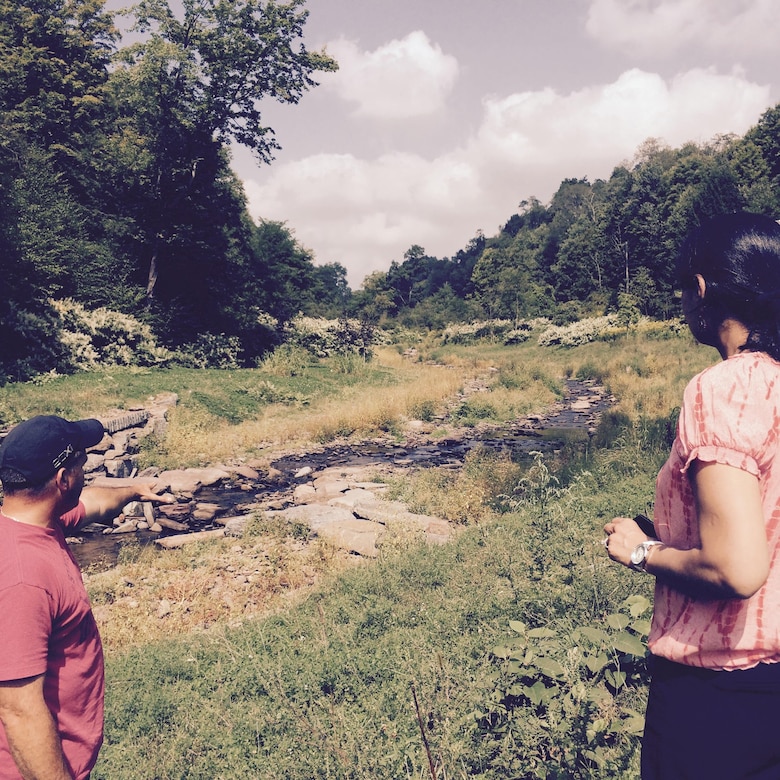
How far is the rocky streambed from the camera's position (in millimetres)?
7016

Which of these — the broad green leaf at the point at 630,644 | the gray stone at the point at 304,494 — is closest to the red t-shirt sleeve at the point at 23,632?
the broad green leaf at the point at 630,644

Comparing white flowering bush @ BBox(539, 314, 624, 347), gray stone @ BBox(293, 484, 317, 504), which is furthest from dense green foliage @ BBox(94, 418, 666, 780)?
white flowering bush @ BBox(539, 314, 624, 347)

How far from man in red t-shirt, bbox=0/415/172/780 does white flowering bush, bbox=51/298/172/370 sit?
14.8 metres

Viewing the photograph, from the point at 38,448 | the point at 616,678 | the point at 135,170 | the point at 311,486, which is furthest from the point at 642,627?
the point at 135,170

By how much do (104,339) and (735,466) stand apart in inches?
727

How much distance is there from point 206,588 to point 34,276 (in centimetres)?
1448

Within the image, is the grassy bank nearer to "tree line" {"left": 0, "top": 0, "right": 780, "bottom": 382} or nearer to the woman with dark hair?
the woman with dark hair

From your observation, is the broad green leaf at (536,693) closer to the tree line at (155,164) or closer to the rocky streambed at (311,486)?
the rocky streambed at (311,486)

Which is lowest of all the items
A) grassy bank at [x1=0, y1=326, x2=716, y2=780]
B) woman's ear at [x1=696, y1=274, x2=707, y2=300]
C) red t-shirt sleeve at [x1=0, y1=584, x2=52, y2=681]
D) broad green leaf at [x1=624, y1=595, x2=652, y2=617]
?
grassy bank at [x1=0, y1=326, x2=716, y2=780]

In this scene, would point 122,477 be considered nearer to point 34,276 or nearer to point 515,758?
point 515,758

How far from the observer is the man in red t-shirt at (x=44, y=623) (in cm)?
165

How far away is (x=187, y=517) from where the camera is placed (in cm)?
827

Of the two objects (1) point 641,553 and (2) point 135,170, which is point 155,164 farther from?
(1) point 641,553

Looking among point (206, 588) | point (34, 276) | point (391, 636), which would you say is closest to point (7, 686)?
point (391, 636)
